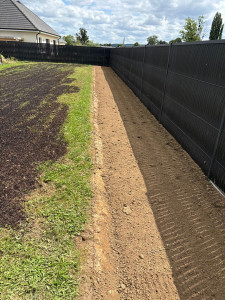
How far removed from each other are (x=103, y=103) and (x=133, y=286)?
8086 millimetres

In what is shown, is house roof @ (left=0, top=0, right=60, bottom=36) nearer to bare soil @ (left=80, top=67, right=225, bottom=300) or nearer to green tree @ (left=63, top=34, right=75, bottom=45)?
green tree @ (left=63, top=34, right=75, bottom=45)

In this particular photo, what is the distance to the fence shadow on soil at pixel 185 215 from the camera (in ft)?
8.27

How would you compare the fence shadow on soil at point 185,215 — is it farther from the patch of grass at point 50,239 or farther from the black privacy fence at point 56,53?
the black privacy fence at point 56,53

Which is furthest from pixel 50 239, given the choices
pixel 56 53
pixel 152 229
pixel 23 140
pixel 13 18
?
pixel 13 18

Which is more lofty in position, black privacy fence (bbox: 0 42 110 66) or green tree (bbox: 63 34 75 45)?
green tree (bbox: 63 34 75 45)

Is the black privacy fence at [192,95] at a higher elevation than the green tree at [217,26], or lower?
lower

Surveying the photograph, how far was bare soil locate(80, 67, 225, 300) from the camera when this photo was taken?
243 cm

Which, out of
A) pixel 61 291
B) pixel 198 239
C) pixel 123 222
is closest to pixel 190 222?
pixel 198 239

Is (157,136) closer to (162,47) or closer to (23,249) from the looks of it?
(162,47)

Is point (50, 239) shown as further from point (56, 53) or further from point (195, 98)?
point (56, 53)

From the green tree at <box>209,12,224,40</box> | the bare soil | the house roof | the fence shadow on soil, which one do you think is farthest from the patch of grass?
the green tree at <box>209,12,224,40</box>

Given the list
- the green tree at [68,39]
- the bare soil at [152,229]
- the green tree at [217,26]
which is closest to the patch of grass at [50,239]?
the bare soil at [152,229]

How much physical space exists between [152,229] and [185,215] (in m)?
0.62

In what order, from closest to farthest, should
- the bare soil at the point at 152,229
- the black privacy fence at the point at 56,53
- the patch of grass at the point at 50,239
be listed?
the patch of grass at the point at 50,239 < the bare soil at the point at 152,229 < the black privacy fence at the point at 56,53
